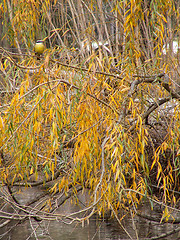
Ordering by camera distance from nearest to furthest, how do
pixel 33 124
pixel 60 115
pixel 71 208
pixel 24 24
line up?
pixel 60 115 → pixel 33 124 → pixel 24 24 → pixel 71 208

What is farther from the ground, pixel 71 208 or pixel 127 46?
pixel 127 46

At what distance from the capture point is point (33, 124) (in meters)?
2.05

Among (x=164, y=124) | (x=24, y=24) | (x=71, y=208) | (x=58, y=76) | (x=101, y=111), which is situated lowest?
(x=71, y=208)

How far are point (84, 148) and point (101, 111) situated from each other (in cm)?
29

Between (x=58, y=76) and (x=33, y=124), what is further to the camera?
(x=58, y=76)

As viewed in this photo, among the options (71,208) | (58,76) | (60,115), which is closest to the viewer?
(60,115)

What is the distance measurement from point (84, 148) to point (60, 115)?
0.24m

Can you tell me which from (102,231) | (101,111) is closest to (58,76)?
(101,111)

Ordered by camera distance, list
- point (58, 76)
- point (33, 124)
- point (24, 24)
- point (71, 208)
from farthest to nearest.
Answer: point (71, 208) → point (24, 24) → point (58, 76) → point (33, 124)

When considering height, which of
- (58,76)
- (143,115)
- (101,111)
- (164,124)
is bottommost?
(164,124)

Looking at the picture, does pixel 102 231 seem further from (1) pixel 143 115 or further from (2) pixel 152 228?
(1) pixel 143 115

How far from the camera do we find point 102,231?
393cm

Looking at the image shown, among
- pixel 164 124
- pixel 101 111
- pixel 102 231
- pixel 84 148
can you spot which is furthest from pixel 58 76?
pixel 102 231

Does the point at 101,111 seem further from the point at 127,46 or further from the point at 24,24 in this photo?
the point at 24,24
